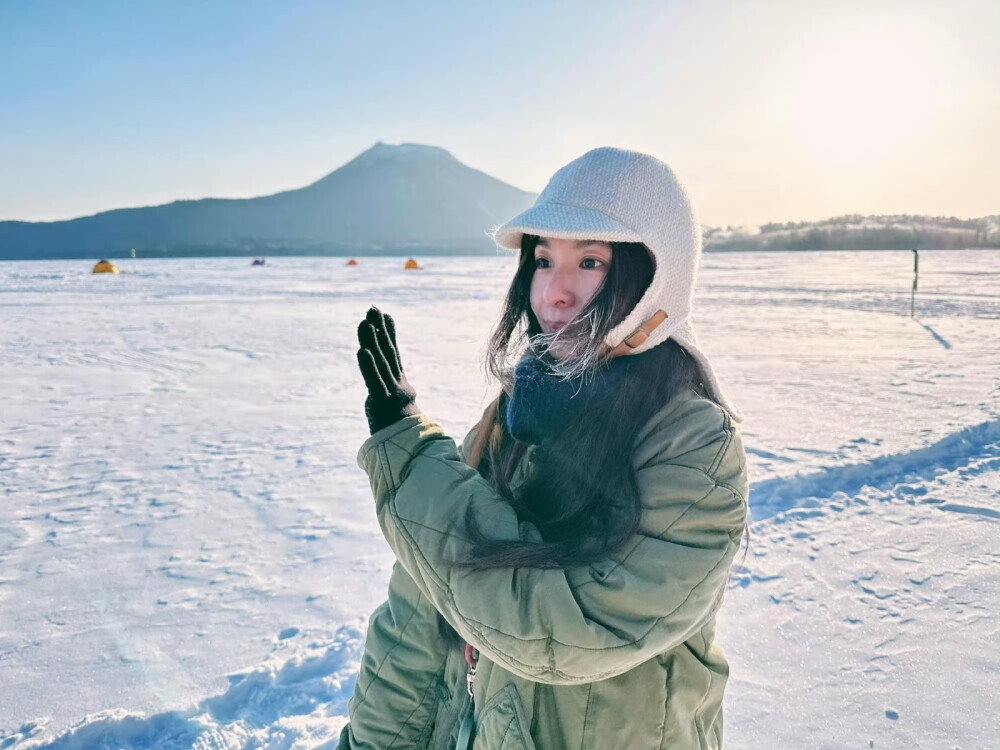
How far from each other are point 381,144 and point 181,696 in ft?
614

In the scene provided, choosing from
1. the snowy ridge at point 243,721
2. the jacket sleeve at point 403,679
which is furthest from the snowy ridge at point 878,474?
the jacket sleeve at point 403,679

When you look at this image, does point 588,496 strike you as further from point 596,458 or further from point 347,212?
point 347,212

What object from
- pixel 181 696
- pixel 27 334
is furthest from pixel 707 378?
pixel 27 334

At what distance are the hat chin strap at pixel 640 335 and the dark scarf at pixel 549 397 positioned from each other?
0.02 metres

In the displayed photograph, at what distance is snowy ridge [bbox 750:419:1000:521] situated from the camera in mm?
3496

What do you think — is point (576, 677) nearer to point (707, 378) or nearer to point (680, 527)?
point (680, 527)

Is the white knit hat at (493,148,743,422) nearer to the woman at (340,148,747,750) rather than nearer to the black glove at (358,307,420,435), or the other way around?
the woman at (340,148,747,750)

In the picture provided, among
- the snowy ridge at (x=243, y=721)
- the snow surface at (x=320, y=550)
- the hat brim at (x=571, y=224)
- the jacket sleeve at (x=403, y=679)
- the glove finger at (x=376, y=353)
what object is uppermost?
the hat brim at (x=571, y=224)

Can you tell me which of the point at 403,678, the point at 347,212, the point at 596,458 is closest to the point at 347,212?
the point at 347,212

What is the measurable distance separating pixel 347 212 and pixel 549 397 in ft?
500

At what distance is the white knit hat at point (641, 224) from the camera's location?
1095 mm

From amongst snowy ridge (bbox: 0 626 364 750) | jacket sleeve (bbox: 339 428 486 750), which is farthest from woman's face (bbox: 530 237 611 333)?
snowy ridge (bbox: 0 626 364 750)

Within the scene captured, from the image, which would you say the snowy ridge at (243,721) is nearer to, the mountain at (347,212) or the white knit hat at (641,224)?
the white knit hat at (641,224)

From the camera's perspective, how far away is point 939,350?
7.63m
